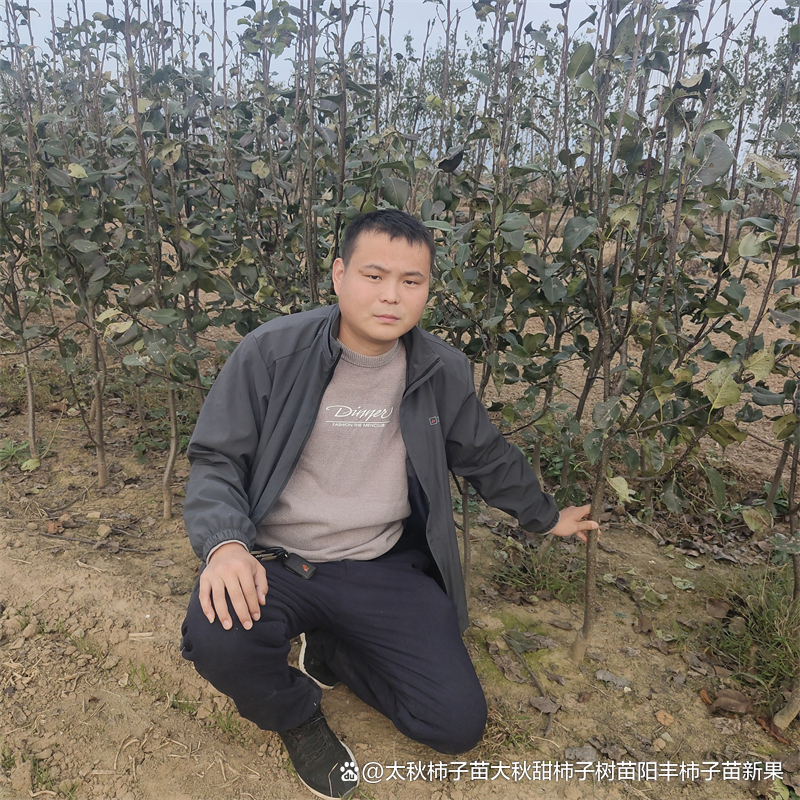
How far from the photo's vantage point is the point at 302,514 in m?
1.81

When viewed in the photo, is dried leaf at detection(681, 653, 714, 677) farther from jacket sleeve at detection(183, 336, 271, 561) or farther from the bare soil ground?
jacket sleeve at detection(183, 336, 271, 561)

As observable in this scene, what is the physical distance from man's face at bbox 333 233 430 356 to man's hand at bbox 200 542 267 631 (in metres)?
0.63

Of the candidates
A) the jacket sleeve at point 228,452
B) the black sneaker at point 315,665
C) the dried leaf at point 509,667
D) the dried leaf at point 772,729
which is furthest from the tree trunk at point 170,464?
the dried leaf at point 772,729

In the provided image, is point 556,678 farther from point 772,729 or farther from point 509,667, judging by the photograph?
point 772,729

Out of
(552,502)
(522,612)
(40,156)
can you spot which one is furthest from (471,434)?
(40,156)

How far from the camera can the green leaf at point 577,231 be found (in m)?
1.69

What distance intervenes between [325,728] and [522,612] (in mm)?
851

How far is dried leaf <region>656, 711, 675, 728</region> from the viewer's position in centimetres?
194

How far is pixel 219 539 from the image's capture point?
157 centimetres

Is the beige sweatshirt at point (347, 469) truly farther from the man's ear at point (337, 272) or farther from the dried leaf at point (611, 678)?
the dried leaf at point (611, 678)

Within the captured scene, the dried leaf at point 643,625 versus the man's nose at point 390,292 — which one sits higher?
the man's nose at point 390,292

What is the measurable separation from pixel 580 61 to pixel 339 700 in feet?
6.10

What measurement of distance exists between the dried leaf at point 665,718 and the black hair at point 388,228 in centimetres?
148

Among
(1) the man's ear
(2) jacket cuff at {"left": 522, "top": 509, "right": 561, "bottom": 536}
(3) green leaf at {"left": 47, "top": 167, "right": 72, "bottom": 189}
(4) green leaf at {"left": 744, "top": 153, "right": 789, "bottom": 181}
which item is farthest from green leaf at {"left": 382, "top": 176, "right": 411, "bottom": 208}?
(3) green leaf at {"left": 47, "top": 167, "right": 72, "bottom": 189}
